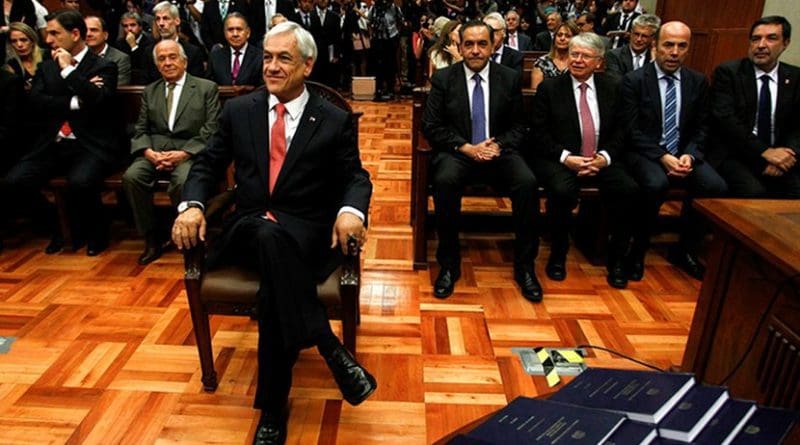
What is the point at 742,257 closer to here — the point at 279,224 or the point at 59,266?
the point at 279,224

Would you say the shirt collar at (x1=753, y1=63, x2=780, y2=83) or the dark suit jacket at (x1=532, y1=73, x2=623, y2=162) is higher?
the shirt collar at (x1=753, y1=63, x2=780, y2=83)

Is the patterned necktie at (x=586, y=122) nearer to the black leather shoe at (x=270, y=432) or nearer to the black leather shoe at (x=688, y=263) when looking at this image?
the black leather shoe at (x=688, y=263)

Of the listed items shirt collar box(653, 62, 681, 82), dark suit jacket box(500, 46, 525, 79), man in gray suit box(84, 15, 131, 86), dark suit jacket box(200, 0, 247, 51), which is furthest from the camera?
dark suit jacket box(200, 0, 247, 51)

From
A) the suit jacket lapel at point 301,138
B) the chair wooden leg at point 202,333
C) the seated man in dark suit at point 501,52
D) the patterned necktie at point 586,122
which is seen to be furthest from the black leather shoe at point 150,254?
the seated man in dark suit at point 501,52

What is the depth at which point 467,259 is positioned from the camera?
10.3 ft

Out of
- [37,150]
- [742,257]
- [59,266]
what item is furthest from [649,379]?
[37,150]

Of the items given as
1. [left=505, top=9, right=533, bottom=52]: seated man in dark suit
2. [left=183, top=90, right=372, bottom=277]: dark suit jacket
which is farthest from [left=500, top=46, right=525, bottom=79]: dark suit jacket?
[left=183, top=90, right=372, bottom=277]: dark suit jacket

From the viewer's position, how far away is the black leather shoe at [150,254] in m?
3.02

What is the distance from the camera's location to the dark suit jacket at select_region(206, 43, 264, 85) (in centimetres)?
416

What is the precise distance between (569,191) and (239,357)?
1.74 meters

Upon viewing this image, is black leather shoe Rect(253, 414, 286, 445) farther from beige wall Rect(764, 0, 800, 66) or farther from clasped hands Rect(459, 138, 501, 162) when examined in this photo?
beige wall Rect(764, 0, 800, 66)

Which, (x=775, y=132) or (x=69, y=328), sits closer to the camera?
(x=69, y=328)

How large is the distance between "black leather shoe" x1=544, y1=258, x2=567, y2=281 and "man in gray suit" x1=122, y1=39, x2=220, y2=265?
6.37 feet

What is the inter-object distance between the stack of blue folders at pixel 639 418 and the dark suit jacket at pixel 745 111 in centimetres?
247
